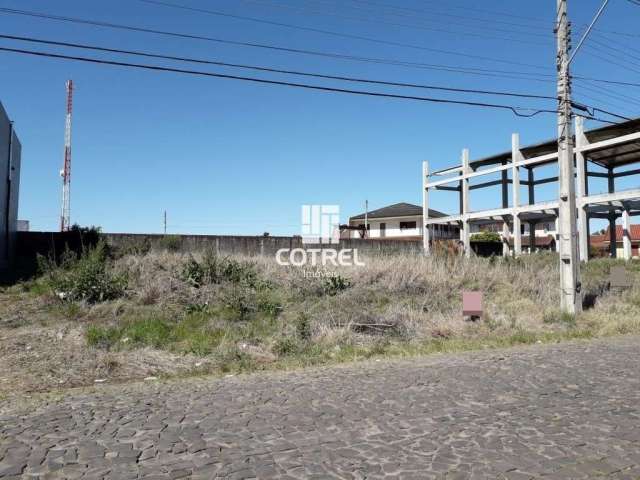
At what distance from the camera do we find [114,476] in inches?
146

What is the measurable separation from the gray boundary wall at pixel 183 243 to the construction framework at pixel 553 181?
27.7ft

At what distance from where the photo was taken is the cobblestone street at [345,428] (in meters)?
3.88

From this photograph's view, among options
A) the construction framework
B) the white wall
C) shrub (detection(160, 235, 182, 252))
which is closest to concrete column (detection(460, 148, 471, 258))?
the construction framework

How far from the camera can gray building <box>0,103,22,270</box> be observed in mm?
17656

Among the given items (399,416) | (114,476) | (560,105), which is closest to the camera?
(114,476)

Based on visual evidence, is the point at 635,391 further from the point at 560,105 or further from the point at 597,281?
the point at 597,281

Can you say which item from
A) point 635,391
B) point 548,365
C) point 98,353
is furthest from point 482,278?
point 98,353

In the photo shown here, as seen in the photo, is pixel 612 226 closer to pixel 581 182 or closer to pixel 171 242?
pixel 581 182

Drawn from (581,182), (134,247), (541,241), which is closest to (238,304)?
(134,247)

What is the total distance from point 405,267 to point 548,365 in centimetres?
840

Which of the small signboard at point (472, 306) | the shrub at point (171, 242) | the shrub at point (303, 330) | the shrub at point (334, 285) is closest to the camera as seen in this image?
the shrub at point (303, 330)

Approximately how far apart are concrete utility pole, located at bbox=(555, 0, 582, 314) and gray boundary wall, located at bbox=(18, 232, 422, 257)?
31.8ft

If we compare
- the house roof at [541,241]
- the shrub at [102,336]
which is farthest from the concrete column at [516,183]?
the shrub at [102,336]

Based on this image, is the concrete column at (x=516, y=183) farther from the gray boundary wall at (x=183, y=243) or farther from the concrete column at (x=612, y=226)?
the gray boundary wall at (x=183, y=243)
